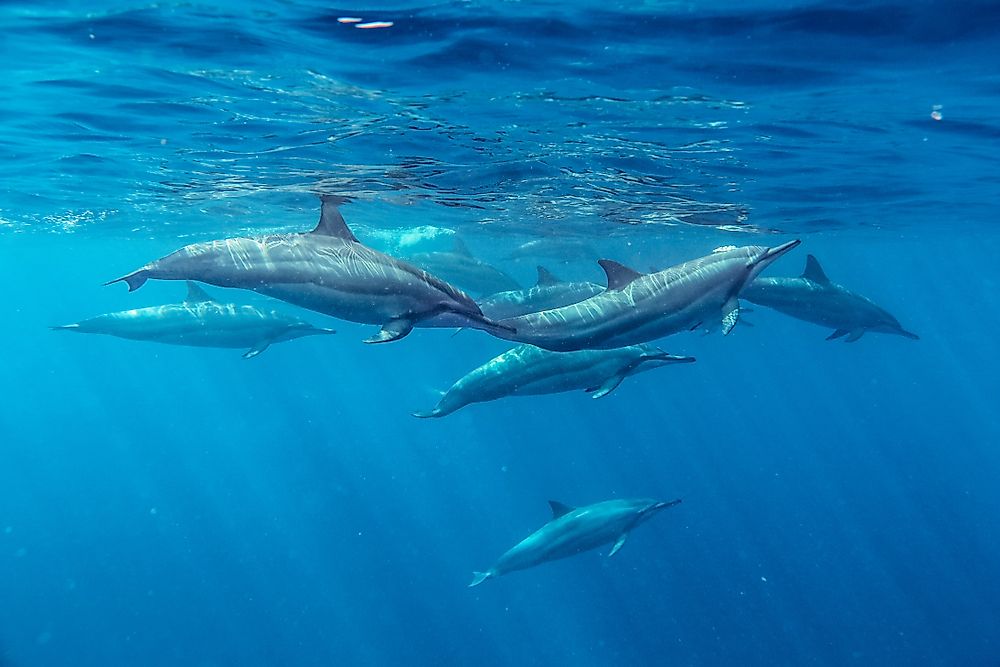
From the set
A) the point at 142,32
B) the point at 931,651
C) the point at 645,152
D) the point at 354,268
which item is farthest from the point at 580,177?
the point at 931,651

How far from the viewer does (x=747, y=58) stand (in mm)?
10125

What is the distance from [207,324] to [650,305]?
11.2 metres

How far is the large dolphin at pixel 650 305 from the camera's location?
6.15 m

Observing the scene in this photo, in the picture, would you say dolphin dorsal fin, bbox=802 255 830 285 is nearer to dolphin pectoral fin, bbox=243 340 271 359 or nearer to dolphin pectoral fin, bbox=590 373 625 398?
dolphin pectoral fin, bbox=590 373 625 398

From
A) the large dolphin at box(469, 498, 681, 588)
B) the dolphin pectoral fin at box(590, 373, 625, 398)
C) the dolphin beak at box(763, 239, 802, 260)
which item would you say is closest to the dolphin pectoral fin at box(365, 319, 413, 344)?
the dolphin beak at box(763, 239, 802, 260)

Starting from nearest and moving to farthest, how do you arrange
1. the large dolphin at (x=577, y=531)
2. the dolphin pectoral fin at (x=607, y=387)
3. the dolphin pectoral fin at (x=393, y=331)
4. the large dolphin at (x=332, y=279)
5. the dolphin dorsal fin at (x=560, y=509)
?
1. the dolphin pectoral fin at (x=393, y=331)
2. the large dolphin at (x=332, y=279)
3. the dolphin pectoral fin at (x=607, y=387)
4. the large dolphin at (x=577, y=531)
5. the dolphin dorsal fin at (x=560, y=509)

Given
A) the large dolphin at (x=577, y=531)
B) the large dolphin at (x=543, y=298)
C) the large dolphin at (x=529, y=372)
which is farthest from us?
the large dolphin at (x=577, y=531)

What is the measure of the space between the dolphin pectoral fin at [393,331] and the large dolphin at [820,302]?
8591mm

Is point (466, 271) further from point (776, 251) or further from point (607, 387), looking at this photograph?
point (776, 251)

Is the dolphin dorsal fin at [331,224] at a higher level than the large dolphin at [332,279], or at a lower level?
higher

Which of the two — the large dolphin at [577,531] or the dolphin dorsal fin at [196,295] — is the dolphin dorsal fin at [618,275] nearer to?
the large dolphin at [577,531]

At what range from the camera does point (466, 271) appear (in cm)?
1703

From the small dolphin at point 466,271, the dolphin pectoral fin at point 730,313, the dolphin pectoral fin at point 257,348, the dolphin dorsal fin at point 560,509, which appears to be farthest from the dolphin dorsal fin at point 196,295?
the dolphin pectoral fin at point 730,313

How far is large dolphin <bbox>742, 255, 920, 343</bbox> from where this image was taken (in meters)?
13.1
